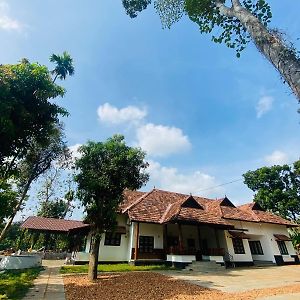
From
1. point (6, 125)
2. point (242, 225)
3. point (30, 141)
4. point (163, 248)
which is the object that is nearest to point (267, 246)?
point (242, 225)

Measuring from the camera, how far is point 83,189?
13617mm

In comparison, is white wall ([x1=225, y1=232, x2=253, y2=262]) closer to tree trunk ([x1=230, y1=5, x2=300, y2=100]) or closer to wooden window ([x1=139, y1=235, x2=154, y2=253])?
wooden window ([x1=139, y1=235, x2=154, y2=253])

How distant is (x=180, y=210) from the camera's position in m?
19.9

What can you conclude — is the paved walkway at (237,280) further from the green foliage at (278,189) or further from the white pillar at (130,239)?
the green foliage at (278,189)

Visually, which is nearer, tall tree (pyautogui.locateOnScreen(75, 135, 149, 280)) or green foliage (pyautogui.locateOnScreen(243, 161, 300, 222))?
tall tree (pyautogui.locateOnScreen(75, 135, 149, 280))

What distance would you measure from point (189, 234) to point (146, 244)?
4.91 metres

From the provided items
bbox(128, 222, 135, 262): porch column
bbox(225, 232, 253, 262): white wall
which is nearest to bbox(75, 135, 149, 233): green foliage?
bbox(128, 222, 135, 262): porch column

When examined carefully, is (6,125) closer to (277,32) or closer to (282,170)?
(277,32)

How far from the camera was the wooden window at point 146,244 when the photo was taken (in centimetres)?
1999

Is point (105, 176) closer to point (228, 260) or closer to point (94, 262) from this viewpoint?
point (94, 262)

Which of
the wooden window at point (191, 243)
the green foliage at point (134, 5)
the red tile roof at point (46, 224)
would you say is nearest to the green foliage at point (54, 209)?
the red tile roof at point (46, 224)

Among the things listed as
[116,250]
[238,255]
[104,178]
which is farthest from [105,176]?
[238,255]

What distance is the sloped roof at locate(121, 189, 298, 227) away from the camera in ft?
64.7

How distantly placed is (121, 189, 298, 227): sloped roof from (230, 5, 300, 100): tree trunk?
15442 millimetres
